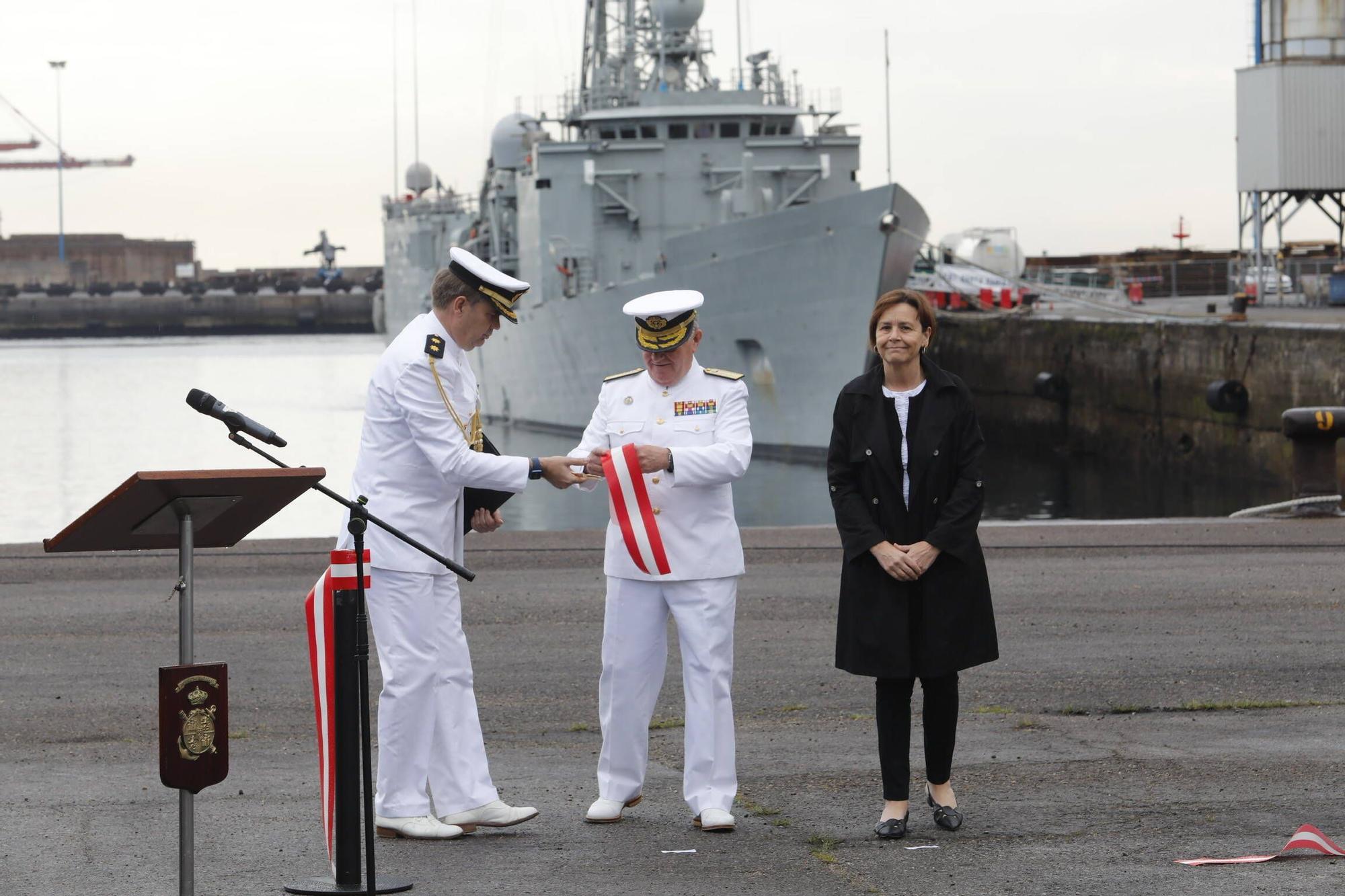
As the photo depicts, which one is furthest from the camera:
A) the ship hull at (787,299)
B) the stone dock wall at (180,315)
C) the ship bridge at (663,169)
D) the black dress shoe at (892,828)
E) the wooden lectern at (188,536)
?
the stone dock wall at (180,315)

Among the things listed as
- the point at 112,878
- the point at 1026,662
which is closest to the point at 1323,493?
the point at 1026,662

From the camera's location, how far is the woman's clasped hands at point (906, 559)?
4.83 meters

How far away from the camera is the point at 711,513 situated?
5148mm

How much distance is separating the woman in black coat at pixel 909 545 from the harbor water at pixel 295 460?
4.78m

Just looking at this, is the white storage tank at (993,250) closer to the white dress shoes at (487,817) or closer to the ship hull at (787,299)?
the ship hull at (787,299)

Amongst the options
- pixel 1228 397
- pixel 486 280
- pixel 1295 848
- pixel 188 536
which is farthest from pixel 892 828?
pixel 1228 397

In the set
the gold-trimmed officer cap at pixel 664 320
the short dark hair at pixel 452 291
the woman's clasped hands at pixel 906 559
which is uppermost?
the short dark hair at pixel 452 291

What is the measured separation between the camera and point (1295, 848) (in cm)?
454

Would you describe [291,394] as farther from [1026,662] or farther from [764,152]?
[1026,662]

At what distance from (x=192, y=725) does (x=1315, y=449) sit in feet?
31.4

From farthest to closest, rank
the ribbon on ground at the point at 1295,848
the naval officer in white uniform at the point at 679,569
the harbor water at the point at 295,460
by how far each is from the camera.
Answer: the harbor water at the point at 295,460
the naval officer in white uniform at the point at 679,569
the ribbon on ground at the point at 1295,848

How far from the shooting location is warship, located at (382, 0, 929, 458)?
28.8m

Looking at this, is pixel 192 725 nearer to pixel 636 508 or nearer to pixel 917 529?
pixel 636 508

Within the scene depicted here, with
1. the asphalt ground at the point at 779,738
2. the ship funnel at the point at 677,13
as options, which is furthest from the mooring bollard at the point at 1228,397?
the ship funnel at the point at 677,13
